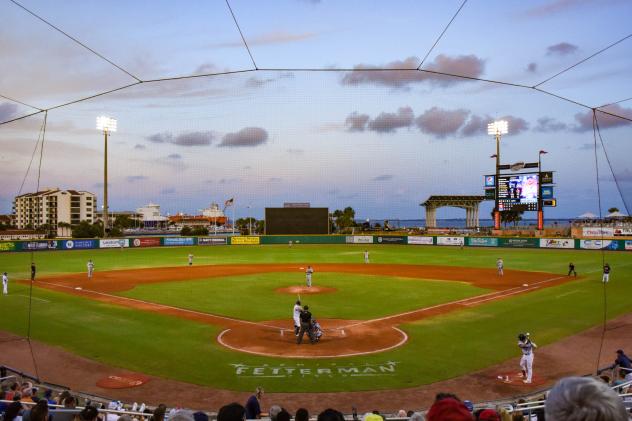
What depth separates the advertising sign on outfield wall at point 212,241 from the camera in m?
75.4

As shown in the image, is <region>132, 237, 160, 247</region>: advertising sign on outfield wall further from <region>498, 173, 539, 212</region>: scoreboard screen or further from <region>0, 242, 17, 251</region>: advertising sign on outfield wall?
<region>498, 173, 539, 212</region>: scoreboard screen

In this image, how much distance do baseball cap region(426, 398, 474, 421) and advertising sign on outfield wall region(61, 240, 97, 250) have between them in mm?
70057

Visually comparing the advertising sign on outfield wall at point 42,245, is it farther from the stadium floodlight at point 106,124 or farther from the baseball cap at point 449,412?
the baseball cap at point 449,412

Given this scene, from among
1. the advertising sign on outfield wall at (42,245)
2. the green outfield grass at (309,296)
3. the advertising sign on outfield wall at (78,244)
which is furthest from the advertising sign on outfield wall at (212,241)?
the green outfield grass at (309,296)

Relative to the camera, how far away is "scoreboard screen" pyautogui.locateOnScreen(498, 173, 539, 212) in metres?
57.8

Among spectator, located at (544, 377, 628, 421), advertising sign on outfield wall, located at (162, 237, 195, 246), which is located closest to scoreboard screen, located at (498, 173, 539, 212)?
advertising sign on outfield wall, located at (162, 237, 195, 246)

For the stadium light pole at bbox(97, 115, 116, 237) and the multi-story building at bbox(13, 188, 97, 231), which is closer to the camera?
the stadium light pole at bbox(97, 115, 116, 237)

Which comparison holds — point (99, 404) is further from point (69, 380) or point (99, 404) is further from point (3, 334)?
point (3, 334)

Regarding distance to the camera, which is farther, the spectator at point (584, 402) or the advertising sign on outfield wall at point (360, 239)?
Result: the advertising sign on outfield wall at point (360, 239)

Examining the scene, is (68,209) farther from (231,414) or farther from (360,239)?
(231,414)

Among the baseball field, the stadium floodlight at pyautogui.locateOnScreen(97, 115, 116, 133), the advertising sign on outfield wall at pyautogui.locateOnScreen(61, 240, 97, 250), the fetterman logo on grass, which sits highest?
the stadium floodlight at pyautogui.locateOnScreen(97, 115, 116, 133)

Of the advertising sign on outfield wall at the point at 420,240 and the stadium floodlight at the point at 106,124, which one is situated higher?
the stadium floodlight at the point at 106,124

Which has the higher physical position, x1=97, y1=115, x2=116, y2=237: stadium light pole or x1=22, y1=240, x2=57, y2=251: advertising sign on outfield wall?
x1=97, y1=115, x2=116, y2=237: stadium light pole

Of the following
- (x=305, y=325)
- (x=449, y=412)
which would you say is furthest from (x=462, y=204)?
(x=449, y=412)
